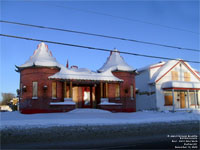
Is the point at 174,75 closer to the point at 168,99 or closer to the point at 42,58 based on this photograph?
the point at 168,99

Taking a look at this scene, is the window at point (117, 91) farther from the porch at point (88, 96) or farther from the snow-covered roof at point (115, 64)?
the snow-covered roof at point (115, 64)

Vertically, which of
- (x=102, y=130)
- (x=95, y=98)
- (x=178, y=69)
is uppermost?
(x=178, y=69)

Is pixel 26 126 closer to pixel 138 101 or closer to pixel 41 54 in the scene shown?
pixel 41 54

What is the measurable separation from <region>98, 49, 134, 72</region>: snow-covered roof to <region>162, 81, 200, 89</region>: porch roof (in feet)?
19.1

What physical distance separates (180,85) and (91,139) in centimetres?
1971

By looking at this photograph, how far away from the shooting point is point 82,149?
7.69m

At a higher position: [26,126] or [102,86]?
[102,86]

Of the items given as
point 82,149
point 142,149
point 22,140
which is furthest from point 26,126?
point 142,149

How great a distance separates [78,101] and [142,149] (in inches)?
644

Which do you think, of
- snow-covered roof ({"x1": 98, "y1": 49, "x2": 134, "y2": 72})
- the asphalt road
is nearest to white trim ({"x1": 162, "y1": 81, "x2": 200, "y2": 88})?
snow-covered roof ({"x1": 98, "y1": 49, "x2": 134, "y2": 72})

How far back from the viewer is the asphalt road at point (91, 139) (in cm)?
841

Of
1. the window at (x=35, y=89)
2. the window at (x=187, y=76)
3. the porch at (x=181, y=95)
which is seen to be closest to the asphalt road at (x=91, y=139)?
the window at (x=35, y=89)

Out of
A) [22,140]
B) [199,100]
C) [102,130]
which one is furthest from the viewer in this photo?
[199,100]

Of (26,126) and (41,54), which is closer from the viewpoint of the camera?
(26,126)
